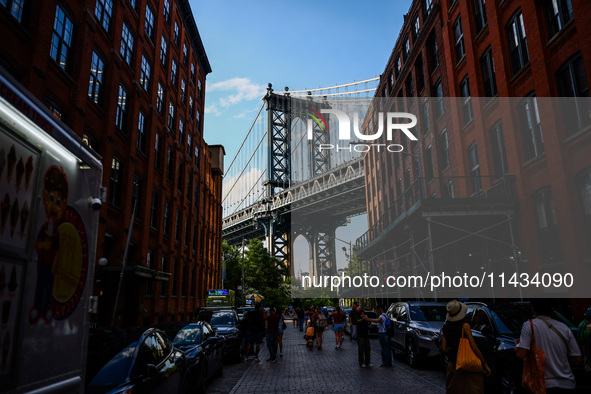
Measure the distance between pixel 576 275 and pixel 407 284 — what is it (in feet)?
60.0

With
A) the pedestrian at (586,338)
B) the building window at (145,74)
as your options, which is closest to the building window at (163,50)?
the building window at (145,74)

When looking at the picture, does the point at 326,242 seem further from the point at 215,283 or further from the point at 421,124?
the point at 421,124

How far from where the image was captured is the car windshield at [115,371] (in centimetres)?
498

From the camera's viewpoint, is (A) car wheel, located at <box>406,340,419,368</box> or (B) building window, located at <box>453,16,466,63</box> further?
(B) building window, located at <box>453,16,466,63</box>

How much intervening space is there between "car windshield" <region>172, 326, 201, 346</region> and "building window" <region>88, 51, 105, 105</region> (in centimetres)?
1228

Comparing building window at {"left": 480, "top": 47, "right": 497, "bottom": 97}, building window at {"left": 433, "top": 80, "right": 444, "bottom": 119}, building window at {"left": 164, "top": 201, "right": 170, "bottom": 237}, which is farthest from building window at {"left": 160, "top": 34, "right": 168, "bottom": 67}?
building window at {"left": 480, "top": 47, "right": 497, "bottom": 97}

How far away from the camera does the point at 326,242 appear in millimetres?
93688

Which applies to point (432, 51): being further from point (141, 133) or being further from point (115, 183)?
point (115, 183)

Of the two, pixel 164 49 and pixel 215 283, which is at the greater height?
pixel 164 49

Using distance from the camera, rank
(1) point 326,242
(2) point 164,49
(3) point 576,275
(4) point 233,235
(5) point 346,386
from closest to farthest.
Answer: (5) point 346,386, (3) point 576,275, (2) point 164,49, (1) point 326,242, (4) point 233,235

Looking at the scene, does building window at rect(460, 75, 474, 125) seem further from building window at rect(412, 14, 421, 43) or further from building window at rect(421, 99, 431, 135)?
building window at rect(412, 14, 421, 43)

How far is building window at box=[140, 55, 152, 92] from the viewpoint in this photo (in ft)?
81.9

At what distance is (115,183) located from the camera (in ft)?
68.1

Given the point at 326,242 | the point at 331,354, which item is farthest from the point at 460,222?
the point at 326,242
